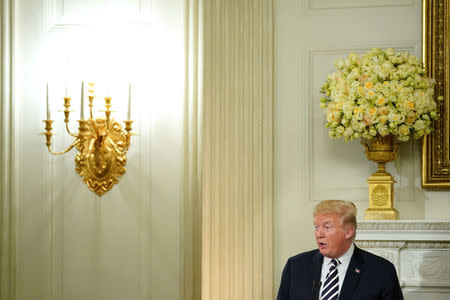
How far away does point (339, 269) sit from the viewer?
3.28 metres

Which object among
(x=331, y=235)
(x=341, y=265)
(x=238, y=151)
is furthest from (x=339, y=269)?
(x=238, y=151)

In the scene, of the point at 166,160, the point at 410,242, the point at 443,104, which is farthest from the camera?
the point at 166,160

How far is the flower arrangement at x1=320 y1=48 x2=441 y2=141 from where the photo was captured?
4094 mm

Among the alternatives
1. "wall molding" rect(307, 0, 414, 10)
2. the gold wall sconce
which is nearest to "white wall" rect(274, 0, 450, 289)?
"wall molding" rect(307, 0, 414, 10)

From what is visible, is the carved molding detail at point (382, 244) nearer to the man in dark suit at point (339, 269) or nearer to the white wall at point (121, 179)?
the man in dark suit at point (339, 269)

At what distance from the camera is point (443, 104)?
14.6 feet

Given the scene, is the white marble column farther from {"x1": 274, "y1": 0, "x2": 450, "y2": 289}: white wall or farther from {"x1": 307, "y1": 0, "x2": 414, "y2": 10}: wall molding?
{"x1": 307, "y1": 0, "x2": 414, "y2": 10}: wall molding

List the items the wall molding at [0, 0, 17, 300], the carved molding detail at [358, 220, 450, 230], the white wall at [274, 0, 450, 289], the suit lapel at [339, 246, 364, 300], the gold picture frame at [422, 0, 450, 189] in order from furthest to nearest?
the wall molding at [0, 0, 17, 300] → the white wall at [274, 0, 450, 289] → the gold picture frame at [422, 0, 450, 189] → the carved molding detail at [358, 220, 450, 230] → the suit lapel at [339, 246, 364, 300]

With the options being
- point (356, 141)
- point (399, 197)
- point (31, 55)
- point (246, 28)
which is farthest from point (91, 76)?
point (399, 197)

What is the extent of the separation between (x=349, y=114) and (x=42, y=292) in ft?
8.06

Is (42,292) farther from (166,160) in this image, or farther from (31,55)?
(31,55)

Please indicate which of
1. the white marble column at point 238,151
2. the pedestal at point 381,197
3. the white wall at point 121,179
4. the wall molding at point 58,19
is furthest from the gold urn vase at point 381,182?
the wall molding at point 58,19

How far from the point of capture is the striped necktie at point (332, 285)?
322 cm

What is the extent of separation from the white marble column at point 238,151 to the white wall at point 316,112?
80 millimetres
